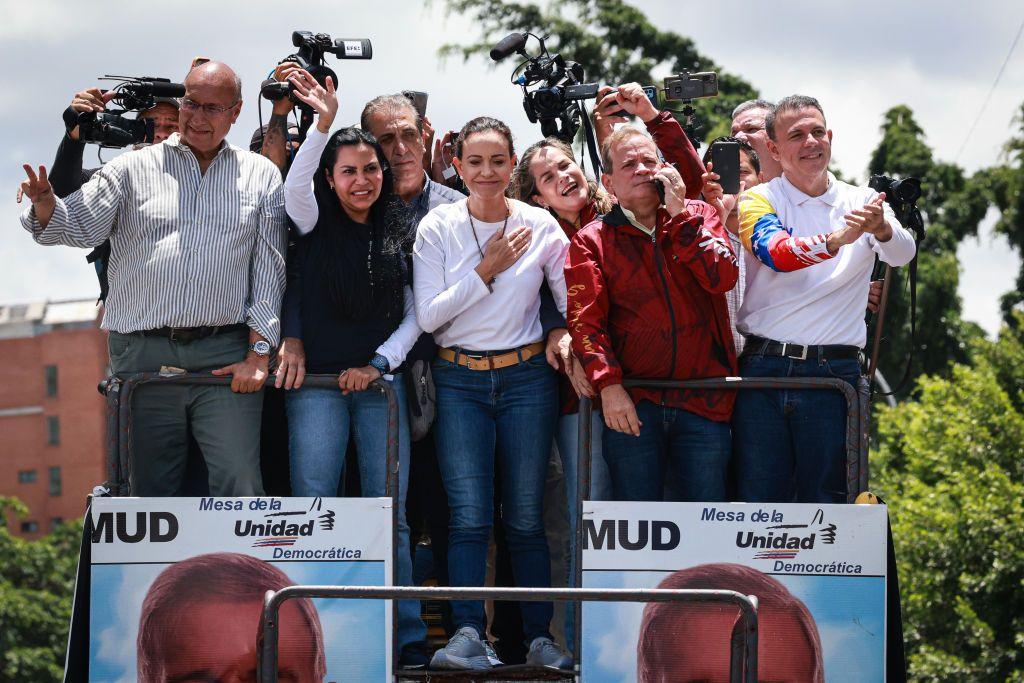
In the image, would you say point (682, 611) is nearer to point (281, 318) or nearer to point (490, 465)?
point (490, 465)

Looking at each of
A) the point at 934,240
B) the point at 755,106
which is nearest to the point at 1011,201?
the point at 934,240

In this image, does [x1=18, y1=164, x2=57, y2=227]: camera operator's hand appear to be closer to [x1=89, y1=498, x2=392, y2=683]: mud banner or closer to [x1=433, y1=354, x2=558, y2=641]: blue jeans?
[x1=89, y1=498, x2=392, y2=683]: mud banner

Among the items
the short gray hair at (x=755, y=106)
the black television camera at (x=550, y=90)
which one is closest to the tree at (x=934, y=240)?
the short gray hair at (x=755, y=106)

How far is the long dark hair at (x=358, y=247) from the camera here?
20.4ft

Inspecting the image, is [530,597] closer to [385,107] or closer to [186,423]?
[186,423]

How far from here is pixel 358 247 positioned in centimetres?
629

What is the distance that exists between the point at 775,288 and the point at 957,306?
2781 cm

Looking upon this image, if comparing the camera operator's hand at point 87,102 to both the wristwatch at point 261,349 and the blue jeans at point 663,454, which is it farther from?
the blue jeans at point 663,454

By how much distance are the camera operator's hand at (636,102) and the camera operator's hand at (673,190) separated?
0.84 metres

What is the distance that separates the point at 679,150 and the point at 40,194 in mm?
2874

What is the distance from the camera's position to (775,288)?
6203 millimetres

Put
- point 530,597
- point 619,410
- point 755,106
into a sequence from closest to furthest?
point 530,597
point 619,410
point 755,106

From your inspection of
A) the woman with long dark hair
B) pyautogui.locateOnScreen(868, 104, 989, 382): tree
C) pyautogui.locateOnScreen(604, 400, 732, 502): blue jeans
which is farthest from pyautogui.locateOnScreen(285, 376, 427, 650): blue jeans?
pyautogui.locateOnScreen(868, 104, 989, 382): tree

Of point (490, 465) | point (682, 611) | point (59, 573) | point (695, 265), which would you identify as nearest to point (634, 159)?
point (695, 265)
